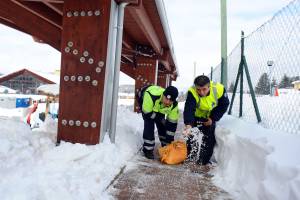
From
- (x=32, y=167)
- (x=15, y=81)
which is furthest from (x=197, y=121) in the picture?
(x=15, y=81)

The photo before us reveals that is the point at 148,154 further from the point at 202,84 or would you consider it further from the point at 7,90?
the point at 7,90

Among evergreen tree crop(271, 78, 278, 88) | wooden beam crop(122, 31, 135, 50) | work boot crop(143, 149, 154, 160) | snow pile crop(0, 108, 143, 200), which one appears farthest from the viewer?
wooden beam crop(122, 31, 135, 50)

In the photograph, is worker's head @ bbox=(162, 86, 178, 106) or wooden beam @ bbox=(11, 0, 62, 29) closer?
worker's head @ bbox=(162, 86, 178, 106)

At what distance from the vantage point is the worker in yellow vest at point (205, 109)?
16.7 feet

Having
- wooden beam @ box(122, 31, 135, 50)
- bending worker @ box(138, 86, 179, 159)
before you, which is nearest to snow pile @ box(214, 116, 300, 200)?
bending worker @ box(138, 86, 179, 159)

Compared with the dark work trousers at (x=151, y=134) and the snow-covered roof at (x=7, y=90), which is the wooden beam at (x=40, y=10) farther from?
the snow-covered roof at (x=7, y=90)

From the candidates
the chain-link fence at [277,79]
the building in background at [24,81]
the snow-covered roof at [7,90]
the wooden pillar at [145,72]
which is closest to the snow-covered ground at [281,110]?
the chain-link fence at [277,79]

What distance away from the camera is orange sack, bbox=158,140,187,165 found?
509 centimetres

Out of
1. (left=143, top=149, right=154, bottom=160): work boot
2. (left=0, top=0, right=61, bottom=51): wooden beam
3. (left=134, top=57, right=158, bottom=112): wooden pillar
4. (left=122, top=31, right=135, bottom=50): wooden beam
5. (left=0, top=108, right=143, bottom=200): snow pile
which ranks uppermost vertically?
(left=122, top=31, right=135, bottom=50): wooden beam

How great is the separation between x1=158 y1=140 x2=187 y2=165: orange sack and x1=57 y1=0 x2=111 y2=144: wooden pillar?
1.08m

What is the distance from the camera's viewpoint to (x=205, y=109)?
5414 millimetres

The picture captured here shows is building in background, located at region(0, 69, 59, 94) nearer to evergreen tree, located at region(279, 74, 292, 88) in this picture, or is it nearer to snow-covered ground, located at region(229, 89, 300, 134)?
snow-covered ground, located at region(229, 89, 300, 134)

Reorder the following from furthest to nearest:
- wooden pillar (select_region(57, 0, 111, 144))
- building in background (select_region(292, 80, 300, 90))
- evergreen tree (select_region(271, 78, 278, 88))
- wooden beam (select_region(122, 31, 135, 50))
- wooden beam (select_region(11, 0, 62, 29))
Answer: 1. wooden beam (select_region(122, 31, 135, 50))
2. wooden beam (select_region(11, 0, 62, 29))
3. evergreen tree (select_region(271, 78, 278, 88))
4. wooden pillar (select_region(57, 0, 111, 144))
5. building in background (select_region(292, 80, 300, 90))

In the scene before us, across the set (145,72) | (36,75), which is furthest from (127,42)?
(36,75)
